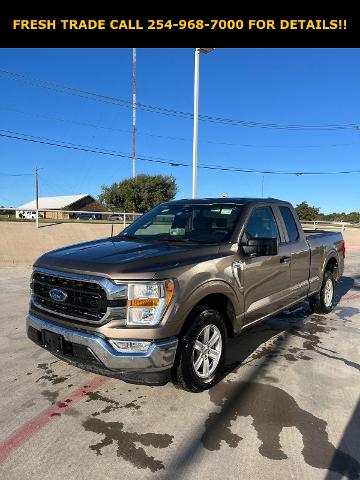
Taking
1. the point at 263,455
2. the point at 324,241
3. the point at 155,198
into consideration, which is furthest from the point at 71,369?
the point at 155,198

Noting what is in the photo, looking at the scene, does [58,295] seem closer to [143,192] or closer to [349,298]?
[349,298]

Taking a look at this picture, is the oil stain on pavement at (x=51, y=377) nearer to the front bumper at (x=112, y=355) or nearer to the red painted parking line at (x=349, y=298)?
the front bumper at (x=112, y=355)

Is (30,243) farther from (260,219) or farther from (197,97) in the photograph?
(260,219)

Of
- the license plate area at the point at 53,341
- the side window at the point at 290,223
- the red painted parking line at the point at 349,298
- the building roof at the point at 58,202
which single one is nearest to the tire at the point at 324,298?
the red painted parking line at the point at 349,298

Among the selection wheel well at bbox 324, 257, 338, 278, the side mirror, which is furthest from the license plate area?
wheel well at bbox 324, 257, 338, 278

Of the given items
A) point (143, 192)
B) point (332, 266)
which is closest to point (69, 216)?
point (332, 266)

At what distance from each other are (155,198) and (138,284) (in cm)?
5159

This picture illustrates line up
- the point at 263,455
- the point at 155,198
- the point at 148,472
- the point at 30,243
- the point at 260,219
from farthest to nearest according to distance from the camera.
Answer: the point at 155,198 < the point at 30,243 < the point at 260,219 < the point at 263,455 < the point at 148,472

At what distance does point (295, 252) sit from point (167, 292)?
8.56ft

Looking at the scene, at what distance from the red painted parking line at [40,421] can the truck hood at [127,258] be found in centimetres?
117

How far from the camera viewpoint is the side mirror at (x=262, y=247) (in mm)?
4012

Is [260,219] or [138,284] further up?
[260,219]

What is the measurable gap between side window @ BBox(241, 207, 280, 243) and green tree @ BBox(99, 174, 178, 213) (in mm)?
48541

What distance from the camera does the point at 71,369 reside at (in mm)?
4215
